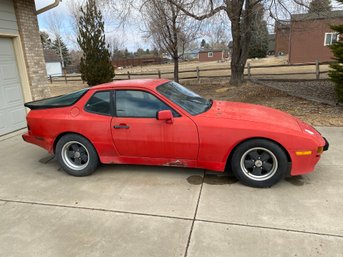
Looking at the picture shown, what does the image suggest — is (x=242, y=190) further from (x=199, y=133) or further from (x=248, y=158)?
(x=199, y=133)

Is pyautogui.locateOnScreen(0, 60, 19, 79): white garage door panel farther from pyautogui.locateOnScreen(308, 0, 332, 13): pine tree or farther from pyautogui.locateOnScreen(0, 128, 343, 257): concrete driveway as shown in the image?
pyautogui.locateOnScreen(308, 0, 332, 13): pine tree

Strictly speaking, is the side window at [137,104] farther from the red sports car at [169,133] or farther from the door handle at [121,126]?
the door handle at [121,126]

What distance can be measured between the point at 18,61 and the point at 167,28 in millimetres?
9308

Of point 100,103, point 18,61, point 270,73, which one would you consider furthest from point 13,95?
point 270,73

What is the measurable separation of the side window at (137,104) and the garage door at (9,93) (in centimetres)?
436

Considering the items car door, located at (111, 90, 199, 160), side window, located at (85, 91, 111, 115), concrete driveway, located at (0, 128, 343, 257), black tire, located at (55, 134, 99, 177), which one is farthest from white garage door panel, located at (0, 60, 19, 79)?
car door, located at (111, 90, 199, 160)

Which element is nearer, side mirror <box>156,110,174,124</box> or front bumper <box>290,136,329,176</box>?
front bumper <box>290,136,329,176</box>

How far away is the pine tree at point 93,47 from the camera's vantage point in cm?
1512

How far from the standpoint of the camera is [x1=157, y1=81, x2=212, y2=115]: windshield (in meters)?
3.88

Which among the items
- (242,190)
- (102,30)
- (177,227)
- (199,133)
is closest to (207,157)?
(199,133)

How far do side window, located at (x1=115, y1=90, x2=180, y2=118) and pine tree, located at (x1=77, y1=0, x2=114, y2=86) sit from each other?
490 inches

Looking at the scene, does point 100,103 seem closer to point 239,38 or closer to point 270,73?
point 239,38

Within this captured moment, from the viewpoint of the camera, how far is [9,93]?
7.04m

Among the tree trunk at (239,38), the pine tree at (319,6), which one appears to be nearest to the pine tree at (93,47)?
the tree trunk at (239,38)
